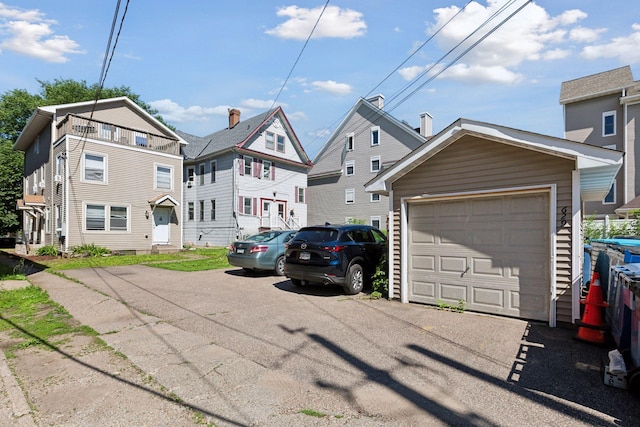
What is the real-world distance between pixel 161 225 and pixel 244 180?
616 cm

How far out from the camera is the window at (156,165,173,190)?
21.4 metres

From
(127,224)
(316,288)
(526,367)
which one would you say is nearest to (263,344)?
(526,367)

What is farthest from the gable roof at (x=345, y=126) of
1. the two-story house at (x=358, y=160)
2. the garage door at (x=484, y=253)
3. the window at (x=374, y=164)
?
the garage door at (x=484, y=253)

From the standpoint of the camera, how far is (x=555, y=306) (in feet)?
→ 18.8

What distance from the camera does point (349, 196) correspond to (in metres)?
29.0

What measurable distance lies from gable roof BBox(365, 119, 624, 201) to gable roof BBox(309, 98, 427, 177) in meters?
18.6

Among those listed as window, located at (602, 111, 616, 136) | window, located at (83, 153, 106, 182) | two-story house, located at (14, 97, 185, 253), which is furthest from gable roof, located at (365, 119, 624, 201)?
window, located at (602, 111, 616, 136)

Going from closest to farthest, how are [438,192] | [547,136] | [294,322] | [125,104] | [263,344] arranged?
[263,344] < [547,136] < [294,322] < [438,192] < [125,104]

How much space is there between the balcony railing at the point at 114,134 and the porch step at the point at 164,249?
5.91 m

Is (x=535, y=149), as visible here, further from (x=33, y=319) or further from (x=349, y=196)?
(x=349, y=196)

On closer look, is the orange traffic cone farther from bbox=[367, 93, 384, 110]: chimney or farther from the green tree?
the green tree

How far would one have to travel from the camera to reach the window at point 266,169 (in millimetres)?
25969

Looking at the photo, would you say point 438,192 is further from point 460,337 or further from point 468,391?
point 468,391

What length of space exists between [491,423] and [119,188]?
2114cm
